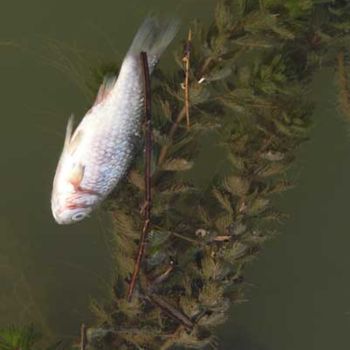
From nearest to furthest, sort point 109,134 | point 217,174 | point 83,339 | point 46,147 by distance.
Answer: point 109,134
point 83,339
point 217,174
point 46,147

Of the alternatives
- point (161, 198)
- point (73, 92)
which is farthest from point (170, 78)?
point (73, 92)

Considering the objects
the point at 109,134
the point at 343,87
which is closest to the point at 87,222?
the point at 109,134

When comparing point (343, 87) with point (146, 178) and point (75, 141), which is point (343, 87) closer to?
point (146, 178)

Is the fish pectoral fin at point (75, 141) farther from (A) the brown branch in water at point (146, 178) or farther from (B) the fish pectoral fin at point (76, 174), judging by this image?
(A) the brown branch in water at point (146, 178)

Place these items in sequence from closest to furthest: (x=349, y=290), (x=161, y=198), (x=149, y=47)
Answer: (x=149, y=47), (x=161, y=198), (x=349, y=290)

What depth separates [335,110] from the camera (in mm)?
1878

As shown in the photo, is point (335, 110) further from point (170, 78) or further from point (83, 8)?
point (83, 8)

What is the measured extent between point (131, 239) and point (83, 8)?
2.56ft

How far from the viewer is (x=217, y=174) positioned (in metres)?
1.73

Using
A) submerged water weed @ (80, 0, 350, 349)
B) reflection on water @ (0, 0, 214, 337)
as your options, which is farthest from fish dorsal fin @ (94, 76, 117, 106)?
reflection on water @ (0, 0, 214, 337)

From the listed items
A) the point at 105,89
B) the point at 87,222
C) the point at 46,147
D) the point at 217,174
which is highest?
the point at 105,89

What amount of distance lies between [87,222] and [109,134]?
56cm

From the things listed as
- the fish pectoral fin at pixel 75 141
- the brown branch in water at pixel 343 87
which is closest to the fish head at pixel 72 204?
the fish pectoral fin at pixel 75 141

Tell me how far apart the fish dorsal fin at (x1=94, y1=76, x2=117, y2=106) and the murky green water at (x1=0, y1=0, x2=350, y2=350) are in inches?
14.2
